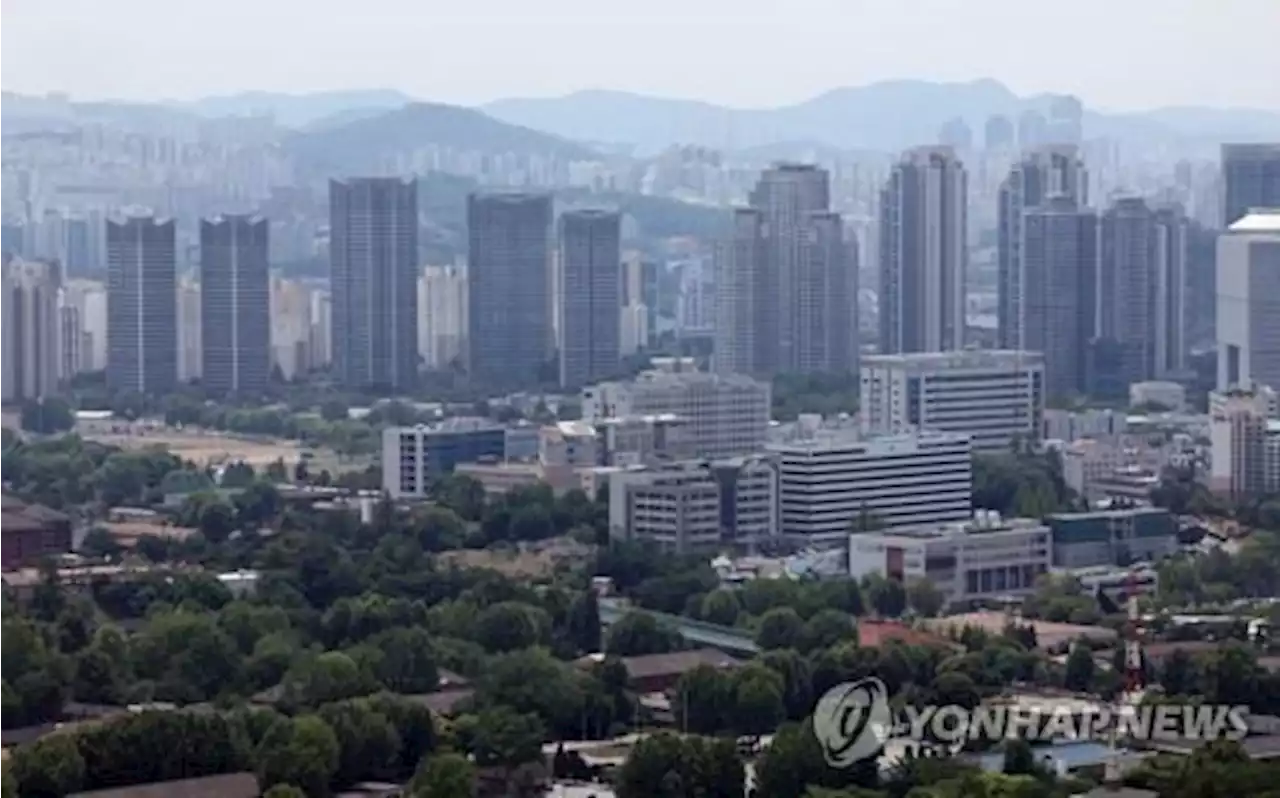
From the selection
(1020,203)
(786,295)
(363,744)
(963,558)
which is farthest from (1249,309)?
(363,744)

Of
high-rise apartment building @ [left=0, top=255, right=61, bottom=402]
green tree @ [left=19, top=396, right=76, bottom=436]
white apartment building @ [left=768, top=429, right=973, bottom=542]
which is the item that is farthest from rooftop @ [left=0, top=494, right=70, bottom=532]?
high-rise apartment building @ [left=0, top=255, right=61, bottom=402]

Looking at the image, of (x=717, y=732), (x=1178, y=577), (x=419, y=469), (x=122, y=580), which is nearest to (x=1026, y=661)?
(x=717, y=732)

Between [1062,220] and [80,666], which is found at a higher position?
[1062,220]

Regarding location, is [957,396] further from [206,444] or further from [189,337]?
[189,337]

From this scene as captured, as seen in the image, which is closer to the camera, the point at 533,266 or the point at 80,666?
the point at 80,666

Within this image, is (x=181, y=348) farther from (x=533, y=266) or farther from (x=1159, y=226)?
(x=1159, y=226)
